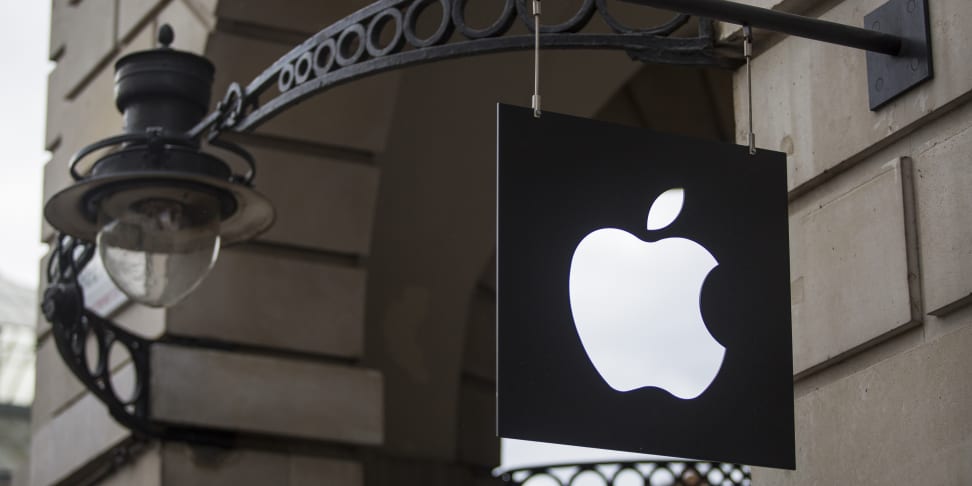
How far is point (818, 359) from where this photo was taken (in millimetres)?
5223

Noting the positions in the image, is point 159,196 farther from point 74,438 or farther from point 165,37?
point 74,438

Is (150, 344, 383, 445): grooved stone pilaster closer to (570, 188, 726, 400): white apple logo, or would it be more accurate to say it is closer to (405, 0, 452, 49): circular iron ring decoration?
(405, 0, 452, 49): circular iron ring decoration

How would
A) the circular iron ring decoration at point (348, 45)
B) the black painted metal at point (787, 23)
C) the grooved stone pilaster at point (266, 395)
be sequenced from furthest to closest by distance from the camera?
the grooved stone pilaster at point (266, 395), the circular iron ring decoration at point (348, 45), the black painted metal at point (787, 23)

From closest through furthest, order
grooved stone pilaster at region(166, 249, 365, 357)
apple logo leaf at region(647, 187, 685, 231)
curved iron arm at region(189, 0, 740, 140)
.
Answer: apple logo leaf at region(647, 187, 685, 231) → curved iron arm at region(189, 0, 740, 140) → grooved stone pilaster at region(166, 249, 365, 357)

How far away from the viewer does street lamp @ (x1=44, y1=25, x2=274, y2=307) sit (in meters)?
6.61

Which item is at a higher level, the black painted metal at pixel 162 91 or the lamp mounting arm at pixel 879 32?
the black painted metal at pixel 162 91

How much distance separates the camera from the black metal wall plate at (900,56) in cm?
493

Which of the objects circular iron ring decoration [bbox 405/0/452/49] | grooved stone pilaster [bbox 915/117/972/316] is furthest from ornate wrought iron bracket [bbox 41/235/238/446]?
grooved stone pilaster [bbox 915/117/972/316]

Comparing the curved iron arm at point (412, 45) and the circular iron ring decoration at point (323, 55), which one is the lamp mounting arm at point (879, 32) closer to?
the curved iron arm at point (412, 45)

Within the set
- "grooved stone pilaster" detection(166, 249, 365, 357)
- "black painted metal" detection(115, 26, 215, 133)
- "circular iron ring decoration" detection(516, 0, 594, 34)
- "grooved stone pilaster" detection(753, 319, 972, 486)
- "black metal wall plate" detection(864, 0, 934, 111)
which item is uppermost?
"black painted metal" detection(115, 26, 215, 133)

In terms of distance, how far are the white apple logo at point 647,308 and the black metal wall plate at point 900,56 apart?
831 millimetres

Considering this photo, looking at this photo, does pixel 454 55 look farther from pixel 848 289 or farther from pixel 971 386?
pixel 971 386

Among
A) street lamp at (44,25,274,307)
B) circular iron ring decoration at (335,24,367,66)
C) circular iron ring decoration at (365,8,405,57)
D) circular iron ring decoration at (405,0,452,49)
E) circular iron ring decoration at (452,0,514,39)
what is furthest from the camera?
street lamp at (44,25,274,307)

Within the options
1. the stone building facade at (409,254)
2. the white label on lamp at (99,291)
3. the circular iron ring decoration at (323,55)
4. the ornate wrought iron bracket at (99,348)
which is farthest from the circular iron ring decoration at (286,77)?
the white label on lamp at (99,291)
